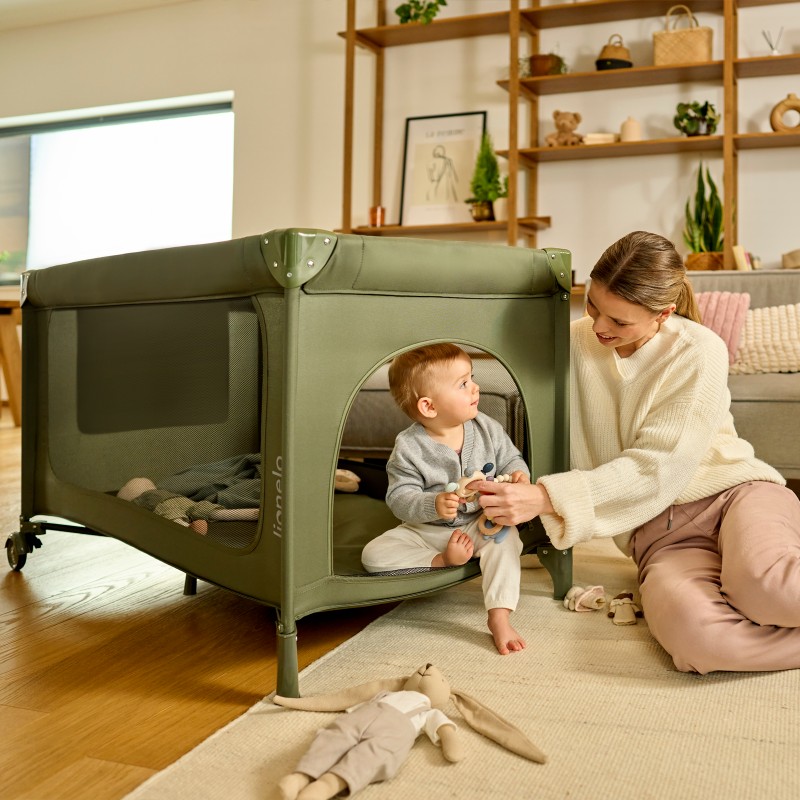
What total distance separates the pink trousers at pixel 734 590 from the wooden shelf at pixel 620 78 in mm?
2751

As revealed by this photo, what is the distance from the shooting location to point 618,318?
135 cm

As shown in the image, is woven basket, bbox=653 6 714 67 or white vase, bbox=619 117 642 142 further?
white vase, bbox=619 117 642 142

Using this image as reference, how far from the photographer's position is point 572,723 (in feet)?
3.31

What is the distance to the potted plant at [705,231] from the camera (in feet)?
11.2

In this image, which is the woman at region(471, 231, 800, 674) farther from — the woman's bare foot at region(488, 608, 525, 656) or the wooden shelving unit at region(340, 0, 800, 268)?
the wooden shelving unit at region(340, 0, 800, 268)

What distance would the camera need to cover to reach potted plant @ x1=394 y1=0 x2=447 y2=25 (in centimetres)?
388

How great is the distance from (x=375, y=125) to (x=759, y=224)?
198cm

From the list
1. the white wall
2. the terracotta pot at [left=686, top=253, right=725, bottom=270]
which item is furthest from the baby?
the white wall

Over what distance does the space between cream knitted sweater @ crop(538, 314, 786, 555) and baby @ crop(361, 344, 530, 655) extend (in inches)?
4.7

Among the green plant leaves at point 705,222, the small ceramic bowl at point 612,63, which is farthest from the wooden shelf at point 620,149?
the small ceramic bowl at point 612,63

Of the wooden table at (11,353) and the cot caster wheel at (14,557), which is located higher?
the wooden table at (11,353)

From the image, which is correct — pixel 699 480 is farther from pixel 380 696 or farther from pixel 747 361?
pixel 747 361

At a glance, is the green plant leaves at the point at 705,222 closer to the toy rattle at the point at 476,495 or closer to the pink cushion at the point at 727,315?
the pink cushion at the point at 727,315

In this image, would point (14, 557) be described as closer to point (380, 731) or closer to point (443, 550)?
point (443, 550)
